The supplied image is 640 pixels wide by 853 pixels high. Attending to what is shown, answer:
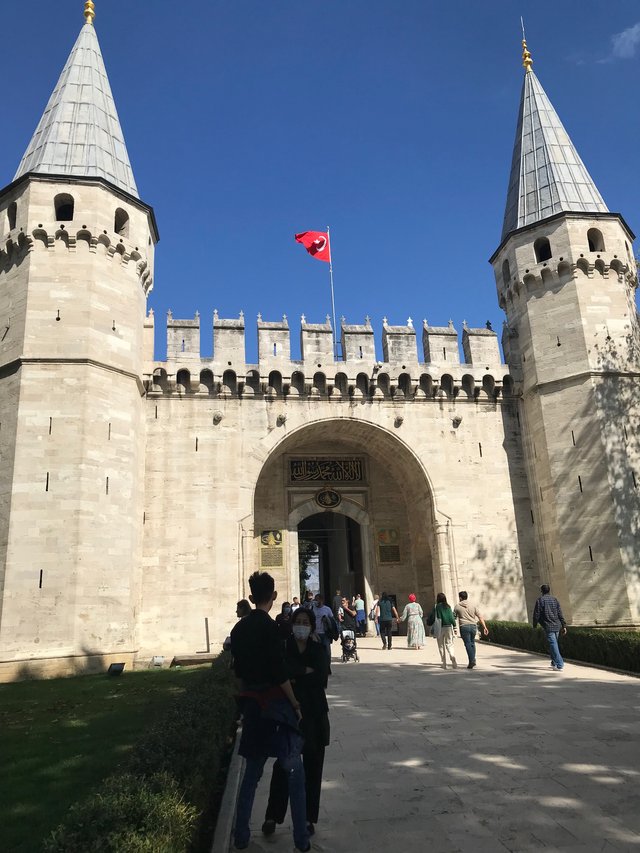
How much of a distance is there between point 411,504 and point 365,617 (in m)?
4.20

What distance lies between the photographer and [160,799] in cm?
377

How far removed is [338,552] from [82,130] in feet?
60.2

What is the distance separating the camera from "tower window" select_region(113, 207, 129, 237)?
61.5 ft

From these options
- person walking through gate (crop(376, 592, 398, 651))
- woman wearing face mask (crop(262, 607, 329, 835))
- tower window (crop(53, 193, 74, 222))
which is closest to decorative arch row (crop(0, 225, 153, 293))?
tower window (crop(53, 193, 74, 222))

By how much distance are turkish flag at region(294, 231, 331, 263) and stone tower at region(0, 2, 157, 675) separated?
5.27 m

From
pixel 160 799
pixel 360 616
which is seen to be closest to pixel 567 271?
pixel 360 616

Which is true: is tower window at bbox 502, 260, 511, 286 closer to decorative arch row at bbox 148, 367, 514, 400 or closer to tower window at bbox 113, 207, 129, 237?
decorative arch row at bbox 148, 367, 514, 400

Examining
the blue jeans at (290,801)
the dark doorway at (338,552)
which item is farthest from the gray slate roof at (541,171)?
the blue jeans at (290,801)

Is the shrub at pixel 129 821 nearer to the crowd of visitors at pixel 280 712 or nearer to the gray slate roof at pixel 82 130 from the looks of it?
the crowd of visitors at pixel 280 712

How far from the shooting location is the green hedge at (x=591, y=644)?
37.4ft

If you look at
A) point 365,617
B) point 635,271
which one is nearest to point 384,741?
point 365,617

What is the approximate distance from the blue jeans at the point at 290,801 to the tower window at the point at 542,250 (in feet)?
64.6

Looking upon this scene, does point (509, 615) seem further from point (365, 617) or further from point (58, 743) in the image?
point (58, 743)

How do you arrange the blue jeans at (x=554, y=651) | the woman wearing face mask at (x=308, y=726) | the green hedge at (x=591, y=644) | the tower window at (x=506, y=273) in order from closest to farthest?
the woman wearing face mask at (x=308, y=726) → the green hedge at (x=591, y=644) → the blue jeans at (x=554, y=651) → the tower window at (x=506, y=273)
